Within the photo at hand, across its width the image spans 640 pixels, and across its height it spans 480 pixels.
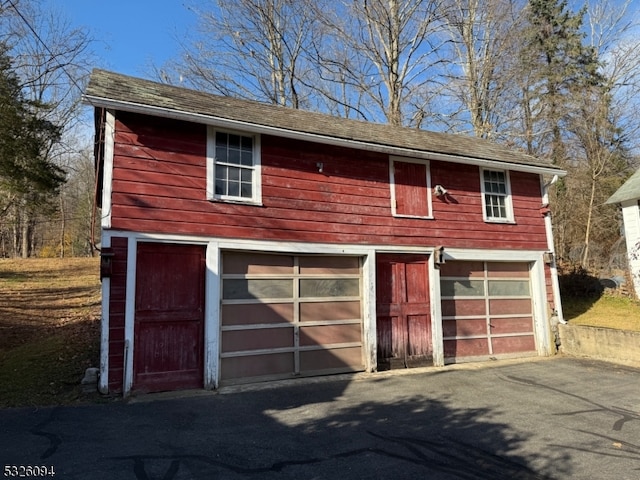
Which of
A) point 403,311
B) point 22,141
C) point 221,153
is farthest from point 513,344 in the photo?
point 22,141

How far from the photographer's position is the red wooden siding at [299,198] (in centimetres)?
678

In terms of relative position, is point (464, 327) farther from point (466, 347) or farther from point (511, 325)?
point (511, 325)

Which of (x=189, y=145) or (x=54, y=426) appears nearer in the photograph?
(x=54, y=426)

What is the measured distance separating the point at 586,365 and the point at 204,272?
8.15 metres

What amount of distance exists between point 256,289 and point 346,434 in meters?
3.34

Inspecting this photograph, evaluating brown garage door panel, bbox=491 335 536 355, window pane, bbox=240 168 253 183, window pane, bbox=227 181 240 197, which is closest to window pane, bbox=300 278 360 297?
window pane, bbox=227 181 240 197

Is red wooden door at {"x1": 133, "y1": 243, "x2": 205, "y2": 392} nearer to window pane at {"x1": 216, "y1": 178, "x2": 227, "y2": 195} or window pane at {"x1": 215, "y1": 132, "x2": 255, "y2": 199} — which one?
window pane at {"x1": 216, "y1": 178, "x2": 227, "y2": 195}

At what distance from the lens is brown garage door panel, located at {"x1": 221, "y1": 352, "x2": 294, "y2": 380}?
707cm

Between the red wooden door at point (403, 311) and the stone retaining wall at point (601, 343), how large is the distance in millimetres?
3792

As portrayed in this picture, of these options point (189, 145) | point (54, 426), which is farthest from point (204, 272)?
point (54, 426)

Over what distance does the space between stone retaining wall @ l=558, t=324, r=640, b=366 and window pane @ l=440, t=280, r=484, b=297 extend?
239cm

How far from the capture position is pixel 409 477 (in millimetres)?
3723

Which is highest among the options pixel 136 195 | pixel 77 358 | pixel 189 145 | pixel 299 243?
pixel 189 145

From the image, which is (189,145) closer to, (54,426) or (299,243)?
(299,243)
